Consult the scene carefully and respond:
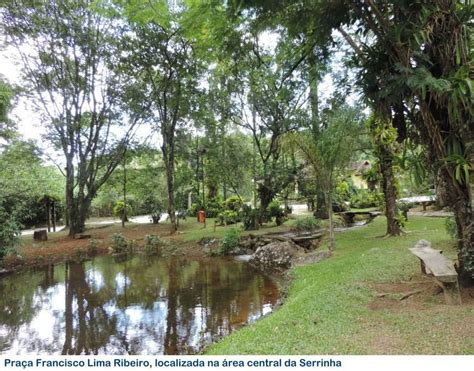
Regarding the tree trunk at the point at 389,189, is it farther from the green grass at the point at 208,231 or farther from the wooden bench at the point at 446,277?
the wooden bench at the point at 446,277

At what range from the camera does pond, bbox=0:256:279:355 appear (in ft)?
17.7

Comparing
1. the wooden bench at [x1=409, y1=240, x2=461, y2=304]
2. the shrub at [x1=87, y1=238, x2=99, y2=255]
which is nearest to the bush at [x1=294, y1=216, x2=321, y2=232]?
the shrub at [x1=87, y1=238, x2=99, y2=255]

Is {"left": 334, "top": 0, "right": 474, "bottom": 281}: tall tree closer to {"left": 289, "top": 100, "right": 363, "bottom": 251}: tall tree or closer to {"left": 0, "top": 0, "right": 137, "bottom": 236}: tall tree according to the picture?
{"left": 289, "top": 100, "right": 363, "bottom": 251}: tall tree

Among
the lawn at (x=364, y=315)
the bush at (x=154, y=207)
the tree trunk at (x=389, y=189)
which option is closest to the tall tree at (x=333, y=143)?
the tree trunk at (x=389, y=189)

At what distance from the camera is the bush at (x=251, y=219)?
1467 cm

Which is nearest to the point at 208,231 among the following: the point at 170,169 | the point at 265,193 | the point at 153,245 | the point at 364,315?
the point at 153,245

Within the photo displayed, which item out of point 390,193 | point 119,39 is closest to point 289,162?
point 390,193

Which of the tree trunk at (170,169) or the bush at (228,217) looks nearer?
the tree trunk at (170,169)

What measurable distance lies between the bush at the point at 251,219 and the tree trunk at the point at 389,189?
5785 mm

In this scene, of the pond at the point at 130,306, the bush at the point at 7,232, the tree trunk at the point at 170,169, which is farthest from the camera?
the tree trunk at the point at 170,169

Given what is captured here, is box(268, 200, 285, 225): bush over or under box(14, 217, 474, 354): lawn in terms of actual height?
over

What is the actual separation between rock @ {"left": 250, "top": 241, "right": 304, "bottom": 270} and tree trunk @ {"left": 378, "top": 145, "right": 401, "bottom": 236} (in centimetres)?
280

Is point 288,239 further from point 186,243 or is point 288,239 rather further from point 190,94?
point 190,94

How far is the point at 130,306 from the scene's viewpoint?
7.14m
